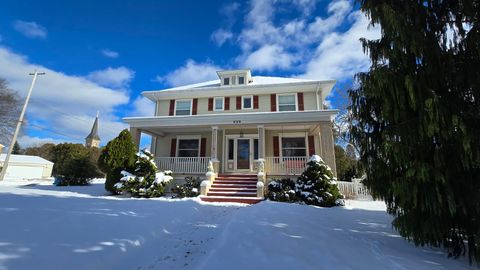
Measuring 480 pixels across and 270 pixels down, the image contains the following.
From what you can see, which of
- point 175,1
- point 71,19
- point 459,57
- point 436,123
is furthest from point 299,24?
point 71,19

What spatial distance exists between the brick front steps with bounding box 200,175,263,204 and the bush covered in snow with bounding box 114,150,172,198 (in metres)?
2.01

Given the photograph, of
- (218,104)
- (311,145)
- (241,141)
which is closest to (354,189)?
(311,145)

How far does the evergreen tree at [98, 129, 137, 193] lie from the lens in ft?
33.1

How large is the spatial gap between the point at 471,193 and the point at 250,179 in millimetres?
8581

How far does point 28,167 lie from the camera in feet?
98.6

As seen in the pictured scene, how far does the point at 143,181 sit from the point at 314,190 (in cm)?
700

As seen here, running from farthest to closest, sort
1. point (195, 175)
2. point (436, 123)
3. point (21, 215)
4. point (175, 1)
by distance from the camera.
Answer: point (195, 175) < point (175, 1) < point (21, 215) < point (436, 123)

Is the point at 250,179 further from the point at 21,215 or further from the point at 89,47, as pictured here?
the point at 89,47

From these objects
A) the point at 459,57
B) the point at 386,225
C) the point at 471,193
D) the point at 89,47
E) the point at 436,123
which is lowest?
the point at 386,225

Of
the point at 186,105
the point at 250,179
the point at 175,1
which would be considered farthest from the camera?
the point at 186,105

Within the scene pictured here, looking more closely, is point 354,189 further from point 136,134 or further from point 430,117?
point 136,134

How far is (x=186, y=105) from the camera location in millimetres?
15359

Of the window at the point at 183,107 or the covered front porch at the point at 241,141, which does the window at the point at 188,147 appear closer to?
the covered front porch at the point at 241,141

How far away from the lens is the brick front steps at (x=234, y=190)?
9.48 m
